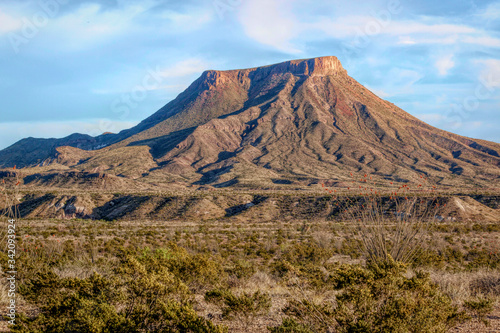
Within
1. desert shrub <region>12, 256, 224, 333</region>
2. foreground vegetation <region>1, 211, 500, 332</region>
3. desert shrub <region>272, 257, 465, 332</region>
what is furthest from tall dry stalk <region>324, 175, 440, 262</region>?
desert shrub <region>12, 256, 224, 333</region>

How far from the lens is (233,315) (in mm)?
8109

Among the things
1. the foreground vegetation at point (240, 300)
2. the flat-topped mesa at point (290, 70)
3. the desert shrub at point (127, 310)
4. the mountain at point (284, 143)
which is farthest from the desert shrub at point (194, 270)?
the flat-topped mesa at point (290, 70)

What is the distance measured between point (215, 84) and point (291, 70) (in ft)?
139

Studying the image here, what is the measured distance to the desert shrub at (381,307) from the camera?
237 inches

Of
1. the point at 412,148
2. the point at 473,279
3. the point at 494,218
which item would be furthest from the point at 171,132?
the point at 473,279

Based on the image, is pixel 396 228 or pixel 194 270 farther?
pixel 396 228

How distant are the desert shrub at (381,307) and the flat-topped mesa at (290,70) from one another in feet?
572

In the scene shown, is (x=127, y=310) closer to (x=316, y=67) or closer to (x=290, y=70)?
(x=316, y=67)

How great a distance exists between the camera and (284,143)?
414 feet

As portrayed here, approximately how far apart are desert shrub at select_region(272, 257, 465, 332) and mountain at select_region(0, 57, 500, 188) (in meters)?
73.9

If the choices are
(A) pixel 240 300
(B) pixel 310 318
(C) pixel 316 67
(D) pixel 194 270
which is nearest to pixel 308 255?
(D) pixel 194 270

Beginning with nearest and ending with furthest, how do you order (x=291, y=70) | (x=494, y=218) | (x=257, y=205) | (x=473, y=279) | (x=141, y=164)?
(x=473, y=279) → (x=494, y=218) → (x=257, y=205) → (x=141, y=164) → (x=291, y=70)

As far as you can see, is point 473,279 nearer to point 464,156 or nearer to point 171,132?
point 464,156

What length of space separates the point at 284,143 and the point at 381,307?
397ft
